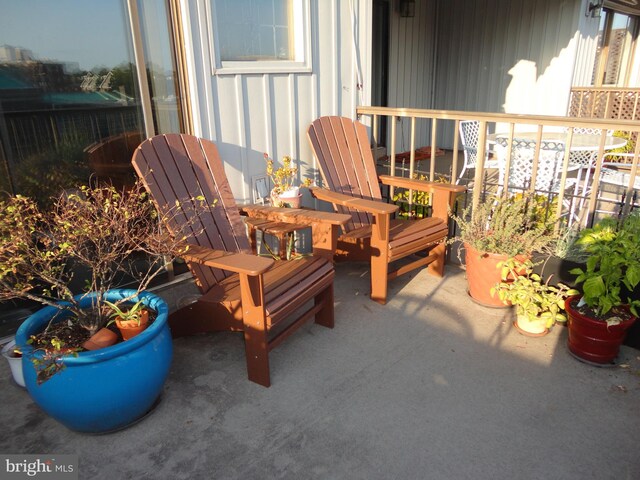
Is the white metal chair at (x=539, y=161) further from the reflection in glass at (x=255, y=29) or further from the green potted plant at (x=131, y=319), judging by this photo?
the green potted plant at (x=131, y=319)

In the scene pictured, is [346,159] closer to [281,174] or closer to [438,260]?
[281,174]

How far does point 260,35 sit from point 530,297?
7.72 ft

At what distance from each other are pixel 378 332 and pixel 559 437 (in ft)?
3.41

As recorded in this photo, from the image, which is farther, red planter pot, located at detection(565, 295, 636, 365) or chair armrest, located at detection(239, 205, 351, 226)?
chair armrest, located at detection(239, 205, 351, 226)

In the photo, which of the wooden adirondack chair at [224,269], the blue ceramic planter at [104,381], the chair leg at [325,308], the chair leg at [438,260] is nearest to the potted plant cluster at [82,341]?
the blue ceramic planter at [104,381]

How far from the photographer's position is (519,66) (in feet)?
22.5

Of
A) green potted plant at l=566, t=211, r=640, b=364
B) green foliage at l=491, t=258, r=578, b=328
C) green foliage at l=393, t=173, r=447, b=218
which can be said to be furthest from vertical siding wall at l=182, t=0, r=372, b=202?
green potted plant at l=566, t=211, r=640, b=364

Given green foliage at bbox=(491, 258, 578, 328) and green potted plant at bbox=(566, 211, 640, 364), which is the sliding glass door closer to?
green foliage at bbox=(491, 258, 578, 328)

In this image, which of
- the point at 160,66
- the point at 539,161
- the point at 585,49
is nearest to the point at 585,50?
the point at 585,49

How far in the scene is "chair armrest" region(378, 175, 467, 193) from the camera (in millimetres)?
3115

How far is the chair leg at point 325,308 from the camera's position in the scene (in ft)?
8.78

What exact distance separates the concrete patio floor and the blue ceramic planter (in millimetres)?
124

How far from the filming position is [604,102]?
7.12 m

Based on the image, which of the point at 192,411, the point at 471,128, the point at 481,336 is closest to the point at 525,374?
the point at 481,336
